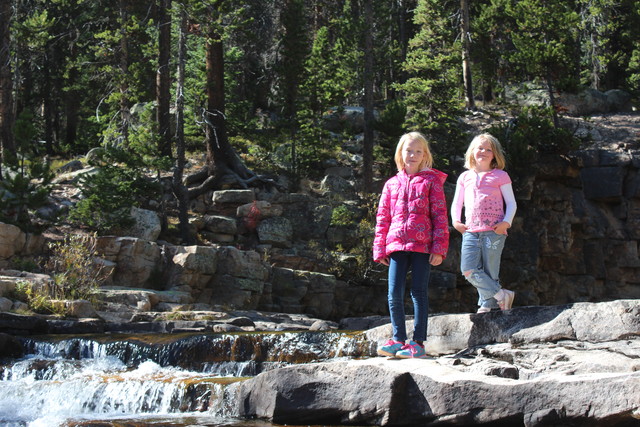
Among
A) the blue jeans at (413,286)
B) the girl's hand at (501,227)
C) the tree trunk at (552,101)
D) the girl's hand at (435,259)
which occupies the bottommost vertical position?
the blue jeans at (413,286)

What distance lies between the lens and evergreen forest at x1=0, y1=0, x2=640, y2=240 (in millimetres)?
19109

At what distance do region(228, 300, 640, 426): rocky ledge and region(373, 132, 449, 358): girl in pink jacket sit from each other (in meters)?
0.38

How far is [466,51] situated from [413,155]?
878 inches

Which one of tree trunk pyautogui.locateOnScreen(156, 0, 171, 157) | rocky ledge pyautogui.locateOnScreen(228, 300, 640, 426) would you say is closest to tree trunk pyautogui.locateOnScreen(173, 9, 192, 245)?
tree trunk pyautogui.locateOnScreen(156, 0, 171, 157)

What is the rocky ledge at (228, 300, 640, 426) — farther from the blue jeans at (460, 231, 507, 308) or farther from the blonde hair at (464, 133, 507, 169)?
the blonde hair at (464, 133, 507, 169)

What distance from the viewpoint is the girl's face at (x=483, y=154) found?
7.20m

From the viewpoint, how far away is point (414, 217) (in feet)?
21.3

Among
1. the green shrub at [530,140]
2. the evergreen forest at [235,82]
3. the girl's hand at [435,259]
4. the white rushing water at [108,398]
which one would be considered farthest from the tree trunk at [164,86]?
the girl's hand at [435,259]

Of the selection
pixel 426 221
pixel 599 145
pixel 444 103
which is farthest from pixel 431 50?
pixel 426 221

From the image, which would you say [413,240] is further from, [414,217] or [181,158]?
[181,158]

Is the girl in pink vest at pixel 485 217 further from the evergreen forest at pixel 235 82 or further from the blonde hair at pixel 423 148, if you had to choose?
the evergreen forest at pixel 235 82

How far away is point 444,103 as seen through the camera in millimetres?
23812

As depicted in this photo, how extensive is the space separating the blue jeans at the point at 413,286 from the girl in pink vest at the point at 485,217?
725 millimetres

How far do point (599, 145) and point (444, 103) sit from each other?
19.9 feet
